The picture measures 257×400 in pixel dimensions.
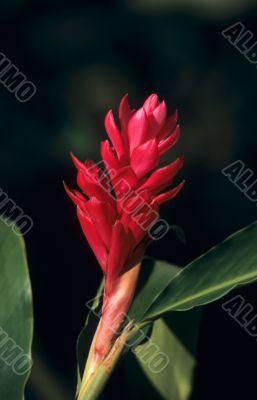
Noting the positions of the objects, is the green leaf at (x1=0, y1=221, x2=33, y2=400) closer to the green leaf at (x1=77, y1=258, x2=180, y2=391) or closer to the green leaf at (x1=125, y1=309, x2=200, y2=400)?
the green leaf at (x1=77, y1=258, x2=180, y2=391)

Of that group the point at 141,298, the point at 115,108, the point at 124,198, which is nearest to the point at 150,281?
the point at 141,298

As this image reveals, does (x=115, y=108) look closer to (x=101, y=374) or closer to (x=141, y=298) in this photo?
(x=141, y=298)

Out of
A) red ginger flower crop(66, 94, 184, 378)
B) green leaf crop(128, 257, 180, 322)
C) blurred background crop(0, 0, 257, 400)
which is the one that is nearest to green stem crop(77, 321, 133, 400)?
red ginger flower crop(66, 94, 184, 378)

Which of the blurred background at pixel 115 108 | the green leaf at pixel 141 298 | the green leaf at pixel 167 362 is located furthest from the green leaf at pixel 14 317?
the blurred background at pixel 115 108

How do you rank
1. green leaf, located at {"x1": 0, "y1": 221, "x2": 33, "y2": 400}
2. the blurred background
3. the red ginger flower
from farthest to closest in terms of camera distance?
the blurred background < green leaf, located at {"x1": 0, "y1": 221, "x2": 33, "y2": 400} < the red ginger flower

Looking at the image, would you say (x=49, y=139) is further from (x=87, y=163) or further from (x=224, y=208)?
(x=87, y=163)

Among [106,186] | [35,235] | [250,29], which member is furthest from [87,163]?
[250,29]

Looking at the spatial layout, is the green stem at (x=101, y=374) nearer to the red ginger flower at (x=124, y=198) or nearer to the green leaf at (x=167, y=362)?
the red ginger flower at (x=124, y=198)
